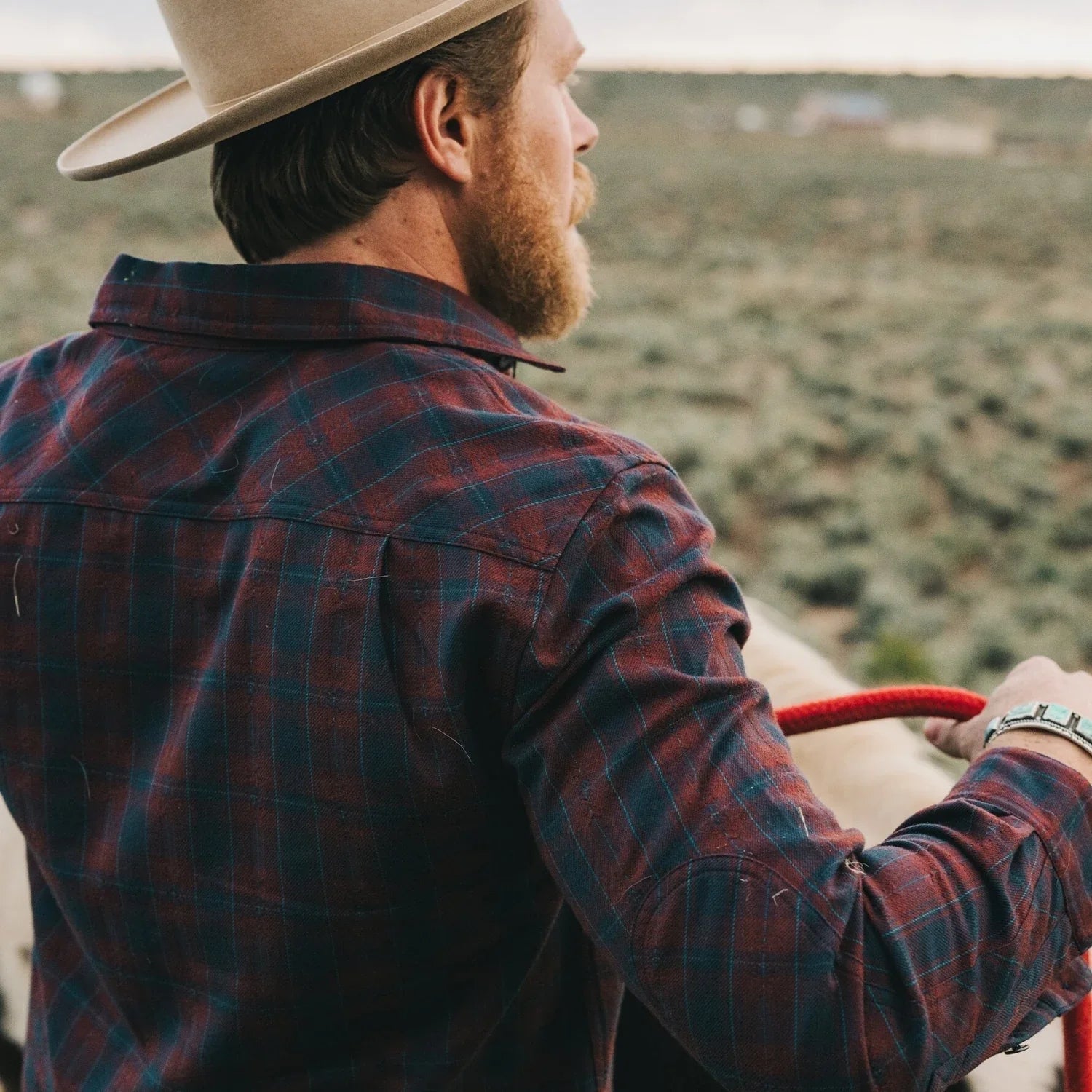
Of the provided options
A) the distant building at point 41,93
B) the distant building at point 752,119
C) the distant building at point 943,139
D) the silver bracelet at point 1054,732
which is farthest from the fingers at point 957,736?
the distant building at point 752,119

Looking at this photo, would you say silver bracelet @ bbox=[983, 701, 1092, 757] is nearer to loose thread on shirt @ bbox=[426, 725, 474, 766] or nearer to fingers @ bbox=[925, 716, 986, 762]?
fingers @ bbox=[925, 716, 986, 762]

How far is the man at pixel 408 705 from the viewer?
0.92 m

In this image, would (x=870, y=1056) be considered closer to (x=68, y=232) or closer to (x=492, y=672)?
(x=492, y=672)

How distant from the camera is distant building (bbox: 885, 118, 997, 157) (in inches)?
1549

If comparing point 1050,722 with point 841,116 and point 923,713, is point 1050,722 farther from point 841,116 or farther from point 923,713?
point 841,116

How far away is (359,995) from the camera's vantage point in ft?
3.61

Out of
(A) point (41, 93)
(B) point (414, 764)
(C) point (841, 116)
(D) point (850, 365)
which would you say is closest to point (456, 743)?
(B) point (414, 764)

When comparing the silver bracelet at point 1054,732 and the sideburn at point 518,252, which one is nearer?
the silver bracelet at point 1054,732

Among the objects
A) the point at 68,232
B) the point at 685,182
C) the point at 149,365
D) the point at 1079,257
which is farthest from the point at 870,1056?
the point at 685,182

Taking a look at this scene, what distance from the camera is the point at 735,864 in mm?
889

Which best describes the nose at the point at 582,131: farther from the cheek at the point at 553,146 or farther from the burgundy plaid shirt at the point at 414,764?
the burgundy plaid shirt at the point at 414,764

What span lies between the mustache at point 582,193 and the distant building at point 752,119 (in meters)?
50.3

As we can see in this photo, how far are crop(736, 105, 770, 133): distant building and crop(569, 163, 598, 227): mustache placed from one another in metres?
50.3

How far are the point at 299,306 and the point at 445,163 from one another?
0.26 metres
